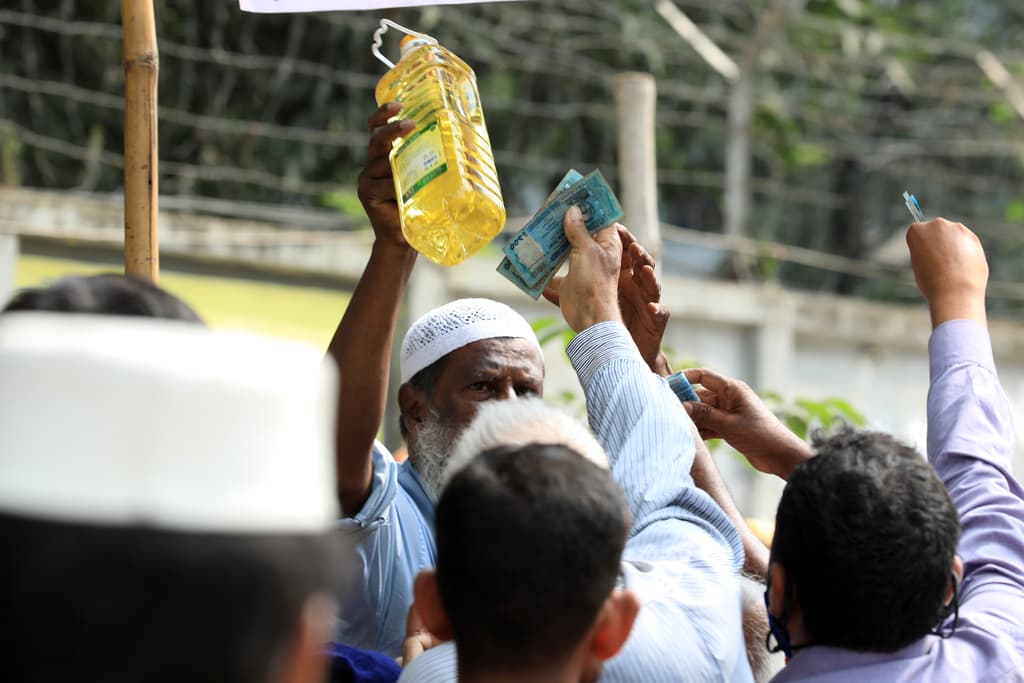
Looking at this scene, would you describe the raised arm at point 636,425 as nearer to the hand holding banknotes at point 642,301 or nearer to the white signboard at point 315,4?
the hand holding banknotes at point 642,301

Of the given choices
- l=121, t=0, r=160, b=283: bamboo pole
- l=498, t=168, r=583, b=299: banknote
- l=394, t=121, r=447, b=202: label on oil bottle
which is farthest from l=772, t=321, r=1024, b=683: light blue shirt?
l=121, t=0, r=160, b=283: bamboo pole

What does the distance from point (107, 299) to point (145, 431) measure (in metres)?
0.46

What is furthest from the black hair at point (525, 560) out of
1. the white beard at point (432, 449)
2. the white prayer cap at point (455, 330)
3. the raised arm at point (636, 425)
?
the white prayer cap at point (455, 330)

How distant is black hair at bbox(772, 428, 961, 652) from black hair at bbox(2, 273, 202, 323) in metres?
0.95

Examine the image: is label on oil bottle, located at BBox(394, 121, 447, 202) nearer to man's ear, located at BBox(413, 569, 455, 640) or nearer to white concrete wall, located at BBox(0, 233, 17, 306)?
man's ear, located at BBox(413, 569, 455, 640)

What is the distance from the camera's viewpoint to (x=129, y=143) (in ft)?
7.34

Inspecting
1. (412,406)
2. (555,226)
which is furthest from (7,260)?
(555,226)

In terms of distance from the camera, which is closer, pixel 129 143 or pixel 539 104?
pixel 129 143

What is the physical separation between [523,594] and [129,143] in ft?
3.99

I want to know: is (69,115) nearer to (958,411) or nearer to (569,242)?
(569,242)

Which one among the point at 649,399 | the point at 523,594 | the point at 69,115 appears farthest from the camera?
the point at 69,115

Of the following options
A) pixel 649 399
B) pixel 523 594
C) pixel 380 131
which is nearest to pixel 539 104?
pixel 380 131

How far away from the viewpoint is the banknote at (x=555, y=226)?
2.36 meters

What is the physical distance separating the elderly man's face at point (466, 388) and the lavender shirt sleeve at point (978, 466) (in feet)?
3.12
